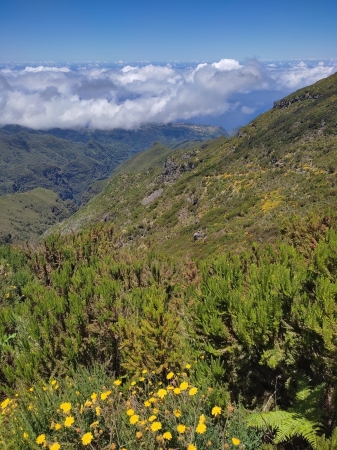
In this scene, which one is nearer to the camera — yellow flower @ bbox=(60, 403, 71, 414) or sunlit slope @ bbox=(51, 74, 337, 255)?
yellow flower @ bbox=(60, 403, 71, 414)

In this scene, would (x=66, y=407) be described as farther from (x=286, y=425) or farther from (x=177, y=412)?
(x=286, y=425)

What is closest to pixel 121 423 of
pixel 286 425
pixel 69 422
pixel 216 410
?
pixel 69 422

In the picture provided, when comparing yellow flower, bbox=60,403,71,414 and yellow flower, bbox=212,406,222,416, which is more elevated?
yellow flower, bbox=60,403,71,414

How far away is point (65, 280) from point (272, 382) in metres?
5.17

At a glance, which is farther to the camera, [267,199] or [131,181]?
[131,181]

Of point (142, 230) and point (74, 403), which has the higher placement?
point (74, 403)

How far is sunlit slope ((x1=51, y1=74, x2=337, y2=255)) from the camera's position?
4298 cm

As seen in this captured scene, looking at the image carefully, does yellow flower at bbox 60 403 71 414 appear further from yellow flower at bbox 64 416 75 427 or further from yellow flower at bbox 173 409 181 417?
yellow flower at bbox 173 409 181 417

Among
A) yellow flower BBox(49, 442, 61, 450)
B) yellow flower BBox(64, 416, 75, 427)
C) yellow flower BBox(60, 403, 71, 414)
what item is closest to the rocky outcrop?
yellow flower BBox(60, 403, 71, 414)

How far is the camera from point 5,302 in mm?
8336

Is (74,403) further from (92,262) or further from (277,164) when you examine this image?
(277,164)

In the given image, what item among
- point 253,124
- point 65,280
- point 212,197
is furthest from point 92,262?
point 253,124

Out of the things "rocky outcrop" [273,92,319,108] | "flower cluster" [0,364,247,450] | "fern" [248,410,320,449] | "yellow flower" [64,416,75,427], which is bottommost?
"fern" [248,410,320,449]

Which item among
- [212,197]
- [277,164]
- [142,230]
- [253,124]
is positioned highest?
[253,124]
